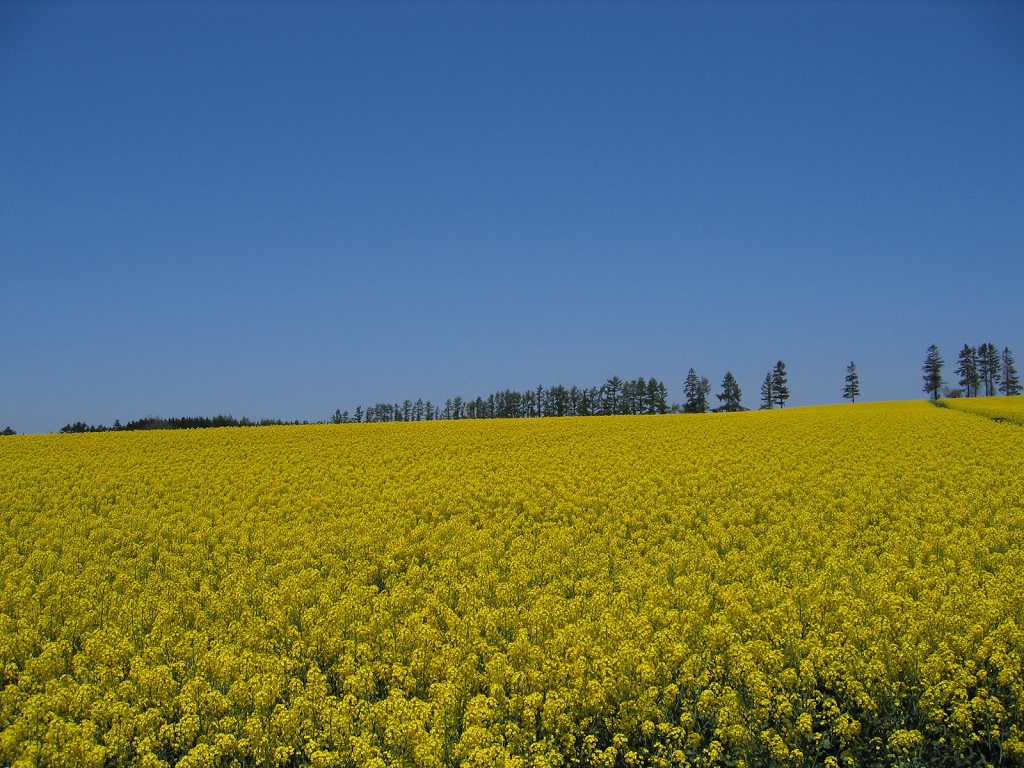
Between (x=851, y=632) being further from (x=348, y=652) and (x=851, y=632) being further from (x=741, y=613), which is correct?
(x=348, y=652)

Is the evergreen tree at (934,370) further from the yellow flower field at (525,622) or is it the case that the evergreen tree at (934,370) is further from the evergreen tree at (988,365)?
the yellow flower field at (525,622)

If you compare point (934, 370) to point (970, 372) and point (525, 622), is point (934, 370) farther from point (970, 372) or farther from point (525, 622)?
point (525, 622)

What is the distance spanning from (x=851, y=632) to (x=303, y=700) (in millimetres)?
6521

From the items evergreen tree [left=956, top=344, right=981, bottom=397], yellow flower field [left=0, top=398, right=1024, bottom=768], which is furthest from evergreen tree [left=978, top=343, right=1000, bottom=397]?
yellow flower field [left=0, top=398, right=1024, bottom=768]

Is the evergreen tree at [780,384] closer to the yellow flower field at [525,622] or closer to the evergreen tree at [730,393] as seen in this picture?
the evergreen tree at [730,393]

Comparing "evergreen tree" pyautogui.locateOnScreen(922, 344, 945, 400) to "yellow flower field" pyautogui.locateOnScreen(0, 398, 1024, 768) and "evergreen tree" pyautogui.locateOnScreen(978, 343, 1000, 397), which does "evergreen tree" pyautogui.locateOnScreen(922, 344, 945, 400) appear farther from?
"yellow flower field" pyautogui.locateOnScreen(0, 398, 1024, 768)

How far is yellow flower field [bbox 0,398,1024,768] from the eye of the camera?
654cm

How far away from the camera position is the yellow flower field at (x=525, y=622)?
654cm

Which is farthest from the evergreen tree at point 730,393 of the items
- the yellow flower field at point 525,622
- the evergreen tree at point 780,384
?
the yellow flower field at point 525,622

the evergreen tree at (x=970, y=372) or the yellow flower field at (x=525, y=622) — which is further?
the evergreen tree at (x=970, y=372)

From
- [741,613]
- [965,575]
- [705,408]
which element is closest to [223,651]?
[741,613]

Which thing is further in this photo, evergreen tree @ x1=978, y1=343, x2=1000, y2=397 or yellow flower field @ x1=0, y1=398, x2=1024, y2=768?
evergreen tree @ x1=978, y1=343, x2=1000, y2=397

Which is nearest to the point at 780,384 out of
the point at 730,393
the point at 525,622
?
the point at 730,393

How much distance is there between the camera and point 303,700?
681 cm
